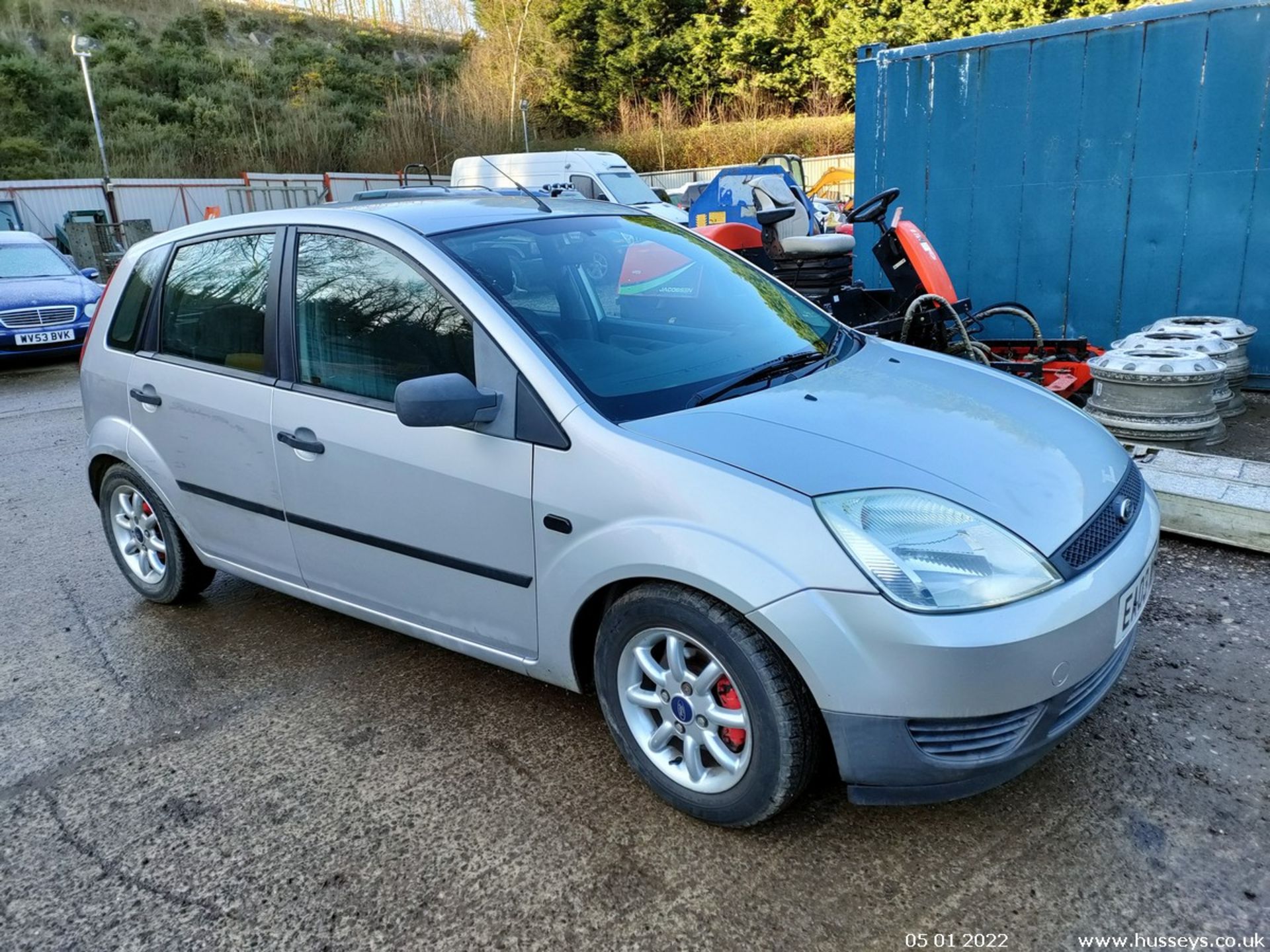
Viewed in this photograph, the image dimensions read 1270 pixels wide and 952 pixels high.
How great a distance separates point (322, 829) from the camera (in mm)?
2473

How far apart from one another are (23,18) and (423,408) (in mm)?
47549

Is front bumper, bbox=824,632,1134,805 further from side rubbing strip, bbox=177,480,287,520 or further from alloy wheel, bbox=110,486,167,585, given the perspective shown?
alloy wheel, bbox=110,486,167,585

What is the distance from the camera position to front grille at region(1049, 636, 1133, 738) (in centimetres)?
214

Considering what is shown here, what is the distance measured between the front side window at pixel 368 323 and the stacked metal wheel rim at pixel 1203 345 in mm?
4185

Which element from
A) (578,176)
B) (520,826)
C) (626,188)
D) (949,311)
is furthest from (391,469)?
(626,188)

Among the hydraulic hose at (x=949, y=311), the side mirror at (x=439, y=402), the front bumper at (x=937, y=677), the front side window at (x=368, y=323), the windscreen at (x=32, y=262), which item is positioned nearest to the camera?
the front bumper at (x=937, y=677)

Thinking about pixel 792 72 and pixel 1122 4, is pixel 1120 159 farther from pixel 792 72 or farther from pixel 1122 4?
pixel 792 72

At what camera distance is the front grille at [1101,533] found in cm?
216

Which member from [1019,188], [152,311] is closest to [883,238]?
[1019,188]

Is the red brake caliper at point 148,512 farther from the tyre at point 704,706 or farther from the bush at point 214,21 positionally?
the bush at point 214,21

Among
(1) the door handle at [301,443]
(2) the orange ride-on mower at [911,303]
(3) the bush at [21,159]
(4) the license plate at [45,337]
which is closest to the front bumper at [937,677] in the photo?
(1) the door handle at [301,443]

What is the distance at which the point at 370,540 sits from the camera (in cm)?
289

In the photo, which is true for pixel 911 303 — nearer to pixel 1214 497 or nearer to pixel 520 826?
pixel 1214 497

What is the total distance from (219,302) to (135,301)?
606mm
